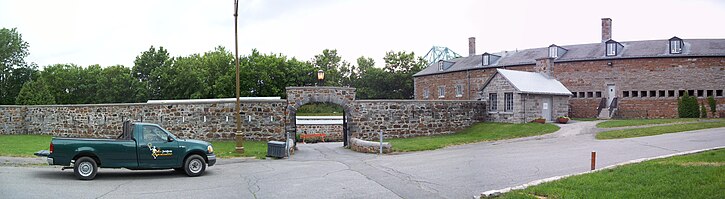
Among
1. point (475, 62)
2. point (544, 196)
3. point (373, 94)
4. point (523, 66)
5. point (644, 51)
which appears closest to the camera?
point (544, 196)

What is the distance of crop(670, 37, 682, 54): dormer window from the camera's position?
43.1 metres

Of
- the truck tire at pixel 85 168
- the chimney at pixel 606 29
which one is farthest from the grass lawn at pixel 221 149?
the chimney at pixel 606 29

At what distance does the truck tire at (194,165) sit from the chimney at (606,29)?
4245 cm

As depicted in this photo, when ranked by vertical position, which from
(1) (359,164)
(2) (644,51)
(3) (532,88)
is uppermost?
(2) (644,51)

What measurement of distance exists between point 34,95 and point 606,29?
53513 mm

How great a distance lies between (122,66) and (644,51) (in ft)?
187

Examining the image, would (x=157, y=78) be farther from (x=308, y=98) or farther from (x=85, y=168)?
(x=85, y=168)

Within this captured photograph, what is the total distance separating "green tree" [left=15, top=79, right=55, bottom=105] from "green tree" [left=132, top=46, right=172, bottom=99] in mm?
11355

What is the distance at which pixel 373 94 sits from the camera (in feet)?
250

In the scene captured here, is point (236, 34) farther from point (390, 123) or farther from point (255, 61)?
point (255, 61)

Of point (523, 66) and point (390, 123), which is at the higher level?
point (523, 66)

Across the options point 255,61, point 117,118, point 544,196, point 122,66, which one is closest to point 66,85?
point 122,66

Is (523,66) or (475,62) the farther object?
(475,62)

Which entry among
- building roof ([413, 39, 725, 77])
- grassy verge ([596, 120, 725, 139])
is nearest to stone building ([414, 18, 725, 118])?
building roof ([413, 39, 725, 77])
